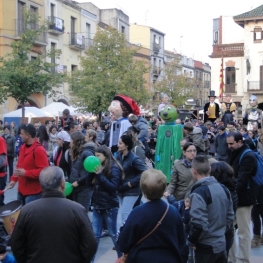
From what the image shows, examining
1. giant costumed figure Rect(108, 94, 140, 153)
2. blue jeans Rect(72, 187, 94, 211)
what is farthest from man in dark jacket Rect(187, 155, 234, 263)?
giant costumed figure Rect(108, 94, 140, 153)

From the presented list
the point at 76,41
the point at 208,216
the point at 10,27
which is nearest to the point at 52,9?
the point at 76,41

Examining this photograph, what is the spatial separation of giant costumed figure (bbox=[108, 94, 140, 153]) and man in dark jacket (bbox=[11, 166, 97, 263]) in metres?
5.84

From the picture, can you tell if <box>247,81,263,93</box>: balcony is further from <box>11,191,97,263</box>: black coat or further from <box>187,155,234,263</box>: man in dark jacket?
<box>11,191,97,263</box>: black coat

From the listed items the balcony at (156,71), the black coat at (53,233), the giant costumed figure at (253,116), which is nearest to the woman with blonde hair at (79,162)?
the black coat at (53,233)

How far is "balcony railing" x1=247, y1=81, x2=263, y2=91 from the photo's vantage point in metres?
43.3

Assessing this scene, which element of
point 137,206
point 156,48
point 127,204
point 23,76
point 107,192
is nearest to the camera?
point 137,206

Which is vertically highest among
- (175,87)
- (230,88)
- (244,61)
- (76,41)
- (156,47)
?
(156,47)

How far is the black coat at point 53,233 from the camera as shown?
3812 mm

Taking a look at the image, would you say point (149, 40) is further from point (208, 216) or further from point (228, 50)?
point (208, 216)

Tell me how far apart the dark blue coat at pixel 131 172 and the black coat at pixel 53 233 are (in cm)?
286

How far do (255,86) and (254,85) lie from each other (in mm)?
124

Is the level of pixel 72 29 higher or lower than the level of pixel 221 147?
higher

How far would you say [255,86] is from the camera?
43500 mm

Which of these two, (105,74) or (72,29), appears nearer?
(105,74)
